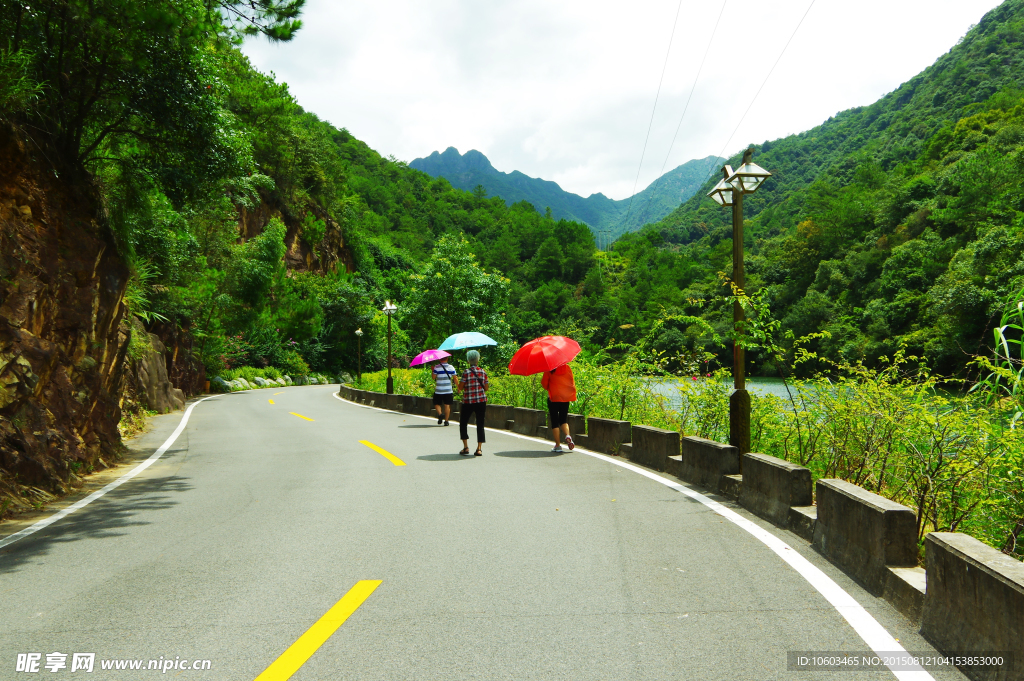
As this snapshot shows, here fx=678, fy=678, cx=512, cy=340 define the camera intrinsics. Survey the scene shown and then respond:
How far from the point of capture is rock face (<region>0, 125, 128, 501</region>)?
8.54 m

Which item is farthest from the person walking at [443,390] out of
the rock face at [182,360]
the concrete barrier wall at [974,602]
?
the rock face at [182,360]

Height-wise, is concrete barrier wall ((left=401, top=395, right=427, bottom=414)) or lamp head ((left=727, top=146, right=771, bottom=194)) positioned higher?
lamp head ((left=727, top=146, right=771, bottom=194))

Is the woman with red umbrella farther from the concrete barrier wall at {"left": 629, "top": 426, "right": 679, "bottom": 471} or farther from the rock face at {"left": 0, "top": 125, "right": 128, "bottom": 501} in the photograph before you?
the rock face at {"left": 0, "top": 125, "right": 128, "bottom": 501}

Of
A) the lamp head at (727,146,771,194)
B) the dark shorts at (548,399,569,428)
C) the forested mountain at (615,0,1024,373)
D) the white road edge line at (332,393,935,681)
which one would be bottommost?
the white road edge line at (332,393,935,681)

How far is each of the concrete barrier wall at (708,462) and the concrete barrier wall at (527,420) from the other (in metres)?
6.38

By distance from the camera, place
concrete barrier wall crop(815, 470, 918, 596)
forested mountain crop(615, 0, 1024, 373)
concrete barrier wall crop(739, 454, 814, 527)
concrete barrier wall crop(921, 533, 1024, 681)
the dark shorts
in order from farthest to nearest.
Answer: forested mountain crop(615, 0, 1024, 373), the dark shorts, concrete barrier wall crop(739, 454, 814, 527), concrete barrier wall crop(815, 470, 918, 596), concrete barrier wall crop(921, 533, 1024, 681)

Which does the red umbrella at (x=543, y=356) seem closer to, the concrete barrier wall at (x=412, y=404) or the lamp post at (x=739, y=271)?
the lamp post at (x=739, y=271)

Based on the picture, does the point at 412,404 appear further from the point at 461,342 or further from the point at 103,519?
the point at 103,519

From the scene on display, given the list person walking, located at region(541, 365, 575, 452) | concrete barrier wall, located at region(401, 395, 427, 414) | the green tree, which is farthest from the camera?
the green tree

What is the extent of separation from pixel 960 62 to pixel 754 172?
114053 mm

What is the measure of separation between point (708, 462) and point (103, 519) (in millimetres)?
7084

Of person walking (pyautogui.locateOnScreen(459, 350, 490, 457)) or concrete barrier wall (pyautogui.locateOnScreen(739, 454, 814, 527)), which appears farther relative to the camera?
person walking (pyautogui.locateOnScreen(459, 350, 490, 457))

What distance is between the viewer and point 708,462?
28.2ft

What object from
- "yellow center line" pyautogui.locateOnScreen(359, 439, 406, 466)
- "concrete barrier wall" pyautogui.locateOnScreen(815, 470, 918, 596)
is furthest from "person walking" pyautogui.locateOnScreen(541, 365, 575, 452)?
"concrete barrier wall" pyautogui.locateOnScreen(815, 470, 918, 596)
